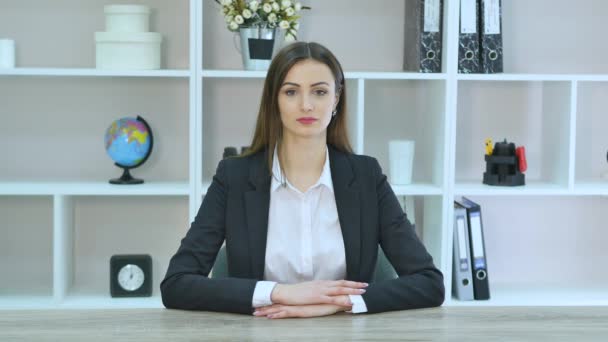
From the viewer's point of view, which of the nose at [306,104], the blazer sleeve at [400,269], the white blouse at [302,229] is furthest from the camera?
the white blouse at [302,229]

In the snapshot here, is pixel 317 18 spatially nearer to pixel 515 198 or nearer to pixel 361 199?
pixel 515 198

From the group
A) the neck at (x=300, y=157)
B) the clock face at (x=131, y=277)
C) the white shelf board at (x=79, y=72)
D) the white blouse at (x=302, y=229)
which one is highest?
the white shelf board at (x=79, y=72)

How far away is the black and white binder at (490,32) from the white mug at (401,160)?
0.40 metres

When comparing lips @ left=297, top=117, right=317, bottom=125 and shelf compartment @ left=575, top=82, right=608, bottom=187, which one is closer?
lips @ left=297, top=117, right=317, bottom=125

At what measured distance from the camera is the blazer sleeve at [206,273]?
6.30 ft

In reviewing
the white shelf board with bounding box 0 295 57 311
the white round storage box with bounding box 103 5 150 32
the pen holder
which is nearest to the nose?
the white round storage box with bounding box 103 5 150 32

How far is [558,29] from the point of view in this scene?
3611 mm

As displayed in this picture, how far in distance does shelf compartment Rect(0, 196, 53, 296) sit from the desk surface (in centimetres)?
174

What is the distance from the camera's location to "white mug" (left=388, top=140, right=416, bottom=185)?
329cm

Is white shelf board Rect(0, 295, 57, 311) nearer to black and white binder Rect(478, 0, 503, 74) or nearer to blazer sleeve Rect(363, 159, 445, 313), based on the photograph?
blazer sleeve Rect(363, 159, 445, 313)

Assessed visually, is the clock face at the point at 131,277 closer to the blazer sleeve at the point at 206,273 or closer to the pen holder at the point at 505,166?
the blazer sleeve at the point at 206,273

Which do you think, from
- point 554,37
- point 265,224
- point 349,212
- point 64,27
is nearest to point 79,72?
point 64,27

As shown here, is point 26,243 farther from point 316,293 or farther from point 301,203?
point 316,293

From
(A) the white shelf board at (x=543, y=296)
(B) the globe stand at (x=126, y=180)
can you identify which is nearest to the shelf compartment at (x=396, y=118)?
(A) the white shelf board at (x=543, y=296)
